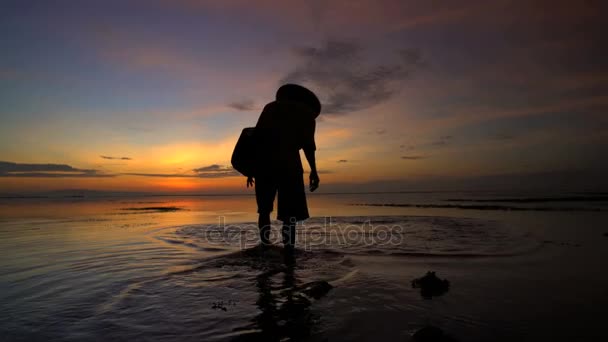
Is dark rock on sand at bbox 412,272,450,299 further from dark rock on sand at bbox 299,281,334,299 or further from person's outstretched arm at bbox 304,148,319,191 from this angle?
person's outstretched arm at bbox 304,148,319,191

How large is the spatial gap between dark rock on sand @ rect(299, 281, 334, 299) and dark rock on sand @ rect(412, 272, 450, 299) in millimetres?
993

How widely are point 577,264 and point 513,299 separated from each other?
2.55 meters

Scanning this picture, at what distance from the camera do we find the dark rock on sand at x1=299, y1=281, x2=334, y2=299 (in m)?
3.35

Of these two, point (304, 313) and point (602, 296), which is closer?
point (304, 313)

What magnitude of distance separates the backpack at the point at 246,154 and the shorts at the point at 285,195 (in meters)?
0.25

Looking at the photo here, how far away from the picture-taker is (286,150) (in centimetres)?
521

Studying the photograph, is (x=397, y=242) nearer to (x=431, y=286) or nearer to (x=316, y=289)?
(x=431, y=286)

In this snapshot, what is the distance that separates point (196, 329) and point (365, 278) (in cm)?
235

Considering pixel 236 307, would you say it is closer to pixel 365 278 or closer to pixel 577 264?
pixel 365 278

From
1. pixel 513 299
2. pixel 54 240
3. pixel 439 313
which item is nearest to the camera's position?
pixel 439 313

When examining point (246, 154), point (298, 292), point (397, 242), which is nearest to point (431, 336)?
point (298, 292)

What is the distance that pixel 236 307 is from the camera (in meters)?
3.02

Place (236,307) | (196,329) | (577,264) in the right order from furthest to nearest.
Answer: (577,264)
(236,307)
(196,329)

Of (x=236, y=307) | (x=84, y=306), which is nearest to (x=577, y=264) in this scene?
(x=236, y=307)
